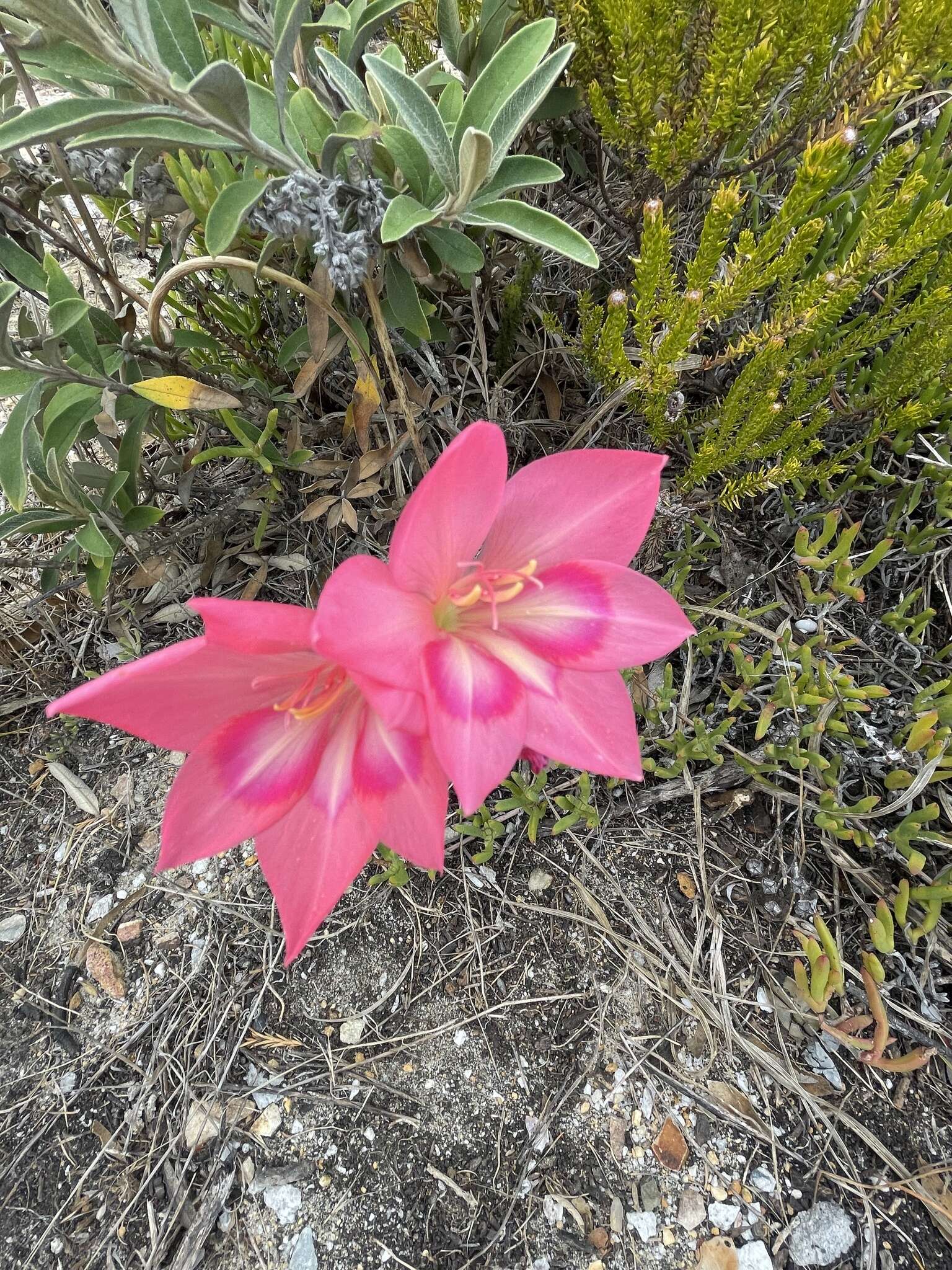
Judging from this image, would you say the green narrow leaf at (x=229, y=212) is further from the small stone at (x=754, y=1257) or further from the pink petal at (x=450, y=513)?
the small stone at (x=754, y=1257)

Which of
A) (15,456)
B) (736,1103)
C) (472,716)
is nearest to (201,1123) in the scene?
(736,1103)

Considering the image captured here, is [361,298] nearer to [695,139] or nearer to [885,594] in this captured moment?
[695,139]

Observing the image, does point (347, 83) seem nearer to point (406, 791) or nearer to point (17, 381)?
point (17, 381)

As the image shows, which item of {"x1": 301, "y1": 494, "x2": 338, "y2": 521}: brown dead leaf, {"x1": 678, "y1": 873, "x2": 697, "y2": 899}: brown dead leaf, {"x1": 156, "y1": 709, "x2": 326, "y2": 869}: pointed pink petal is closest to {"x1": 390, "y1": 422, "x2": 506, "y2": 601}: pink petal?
{"x1": 156, "y1": 709, "x2": 326, "y2": 869}: pointed pink petal

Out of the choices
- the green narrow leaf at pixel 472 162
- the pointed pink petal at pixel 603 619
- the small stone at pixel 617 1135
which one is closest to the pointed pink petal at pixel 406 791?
the pointed pink petal at pixel 603 619

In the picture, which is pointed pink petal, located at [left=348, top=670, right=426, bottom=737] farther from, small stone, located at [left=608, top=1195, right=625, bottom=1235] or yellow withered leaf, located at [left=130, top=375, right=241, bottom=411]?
small stone, located at [left=608, top=1195, right=625, bottom=1235]

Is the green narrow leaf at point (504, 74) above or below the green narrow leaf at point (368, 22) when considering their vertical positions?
below

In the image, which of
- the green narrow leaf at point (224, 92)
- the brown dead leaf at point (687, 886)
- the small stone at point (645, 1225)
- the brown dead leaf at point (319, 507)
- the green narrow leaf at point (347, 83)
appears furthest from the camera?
the brown dead leaf at point (687, 886)
